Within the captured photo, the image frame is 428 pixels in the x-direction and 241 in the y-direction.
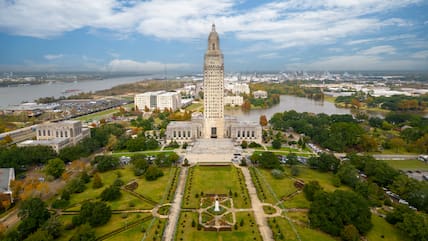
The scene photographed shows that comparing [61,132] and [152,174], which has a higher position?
[61,132]

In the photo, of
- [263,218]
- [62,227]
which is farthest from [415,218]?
[62,227]

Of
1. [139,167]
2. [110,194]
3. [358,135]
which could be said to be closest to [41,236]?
[110,194]

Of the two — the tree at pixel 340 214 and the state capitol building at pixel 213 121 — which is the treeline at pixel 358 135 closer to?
the state capitol building at pixel 213 121

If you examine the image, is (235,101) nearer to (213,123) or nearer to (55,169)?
(213,123)

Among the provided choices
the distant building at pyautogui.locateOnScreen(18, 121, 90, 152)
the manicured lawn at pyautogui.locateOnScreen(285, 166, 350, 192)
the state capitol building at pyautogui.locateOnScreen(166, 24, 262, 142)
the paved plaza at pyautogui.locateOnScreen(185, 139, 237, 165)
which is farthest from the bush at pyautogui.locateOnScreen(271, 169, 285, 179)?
the distant building at pyautogui.locateOnScreen(18, 121, 90, 152)

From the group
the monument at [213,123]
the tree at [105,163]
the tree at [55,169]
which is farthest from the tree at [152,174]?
the monument at [213,123]

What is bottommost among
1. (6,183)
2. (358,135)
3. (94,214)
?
(94,214)

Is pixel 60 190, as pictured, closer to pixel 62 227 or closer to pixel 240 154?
pixel 62 227
